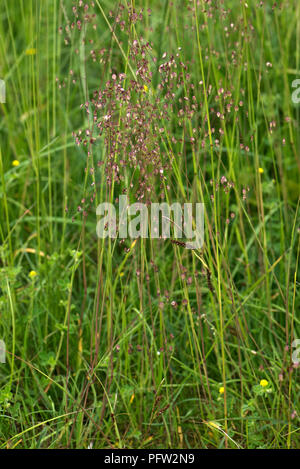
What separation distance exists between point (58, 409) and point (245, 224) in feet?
2.77

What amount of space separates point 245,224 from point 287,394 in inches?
25.2

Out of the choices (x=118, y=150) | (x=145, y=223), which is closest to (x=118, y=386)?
(x=145, y=223)

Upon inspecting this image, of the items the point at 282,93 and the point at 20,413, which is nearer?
the point at 20,413

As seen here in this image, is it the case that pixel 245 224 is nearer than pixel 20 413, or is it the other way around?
pixel 20 413

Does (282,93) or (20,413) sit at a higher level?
(282,93)

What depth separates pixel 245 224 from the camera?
7.11ft
